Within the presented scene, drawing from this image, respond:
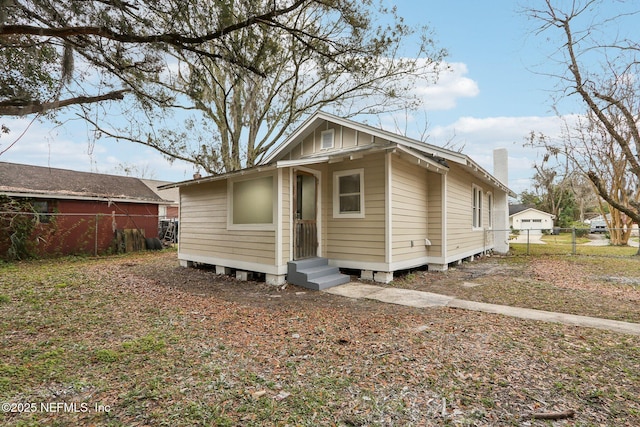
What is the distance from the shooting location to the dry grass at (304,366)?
2.25 meters

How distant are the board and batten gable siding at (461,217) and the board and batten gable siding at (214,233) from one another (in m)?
5.17

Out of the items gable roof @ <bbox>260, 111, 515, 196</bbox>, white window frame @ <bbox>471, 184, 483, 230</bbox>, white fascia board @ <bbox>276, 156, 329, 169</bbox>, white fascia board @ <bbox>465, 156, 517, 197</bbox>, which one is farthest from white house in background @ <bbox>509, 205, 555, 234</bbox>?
white fascia board @ <bbox>276, 156, 329, 169</bbox>

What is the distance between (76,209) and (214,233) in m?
8.46

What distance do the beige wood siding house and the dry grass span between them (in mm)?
2243

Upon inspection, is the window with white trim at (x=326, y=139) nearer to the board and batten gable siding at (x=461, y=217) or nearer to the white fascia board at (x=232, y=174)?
the white fascia board at (x=232, y=174)

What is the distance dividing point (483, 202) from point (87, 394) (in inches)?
533

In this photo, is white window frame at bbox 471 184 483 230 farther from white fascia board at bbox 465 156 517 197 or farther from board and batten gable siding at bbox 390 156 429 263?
board and batten gable siding at bbox 390 156 429 263

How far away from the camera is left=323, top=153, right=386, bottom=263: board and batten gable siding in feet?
23.1

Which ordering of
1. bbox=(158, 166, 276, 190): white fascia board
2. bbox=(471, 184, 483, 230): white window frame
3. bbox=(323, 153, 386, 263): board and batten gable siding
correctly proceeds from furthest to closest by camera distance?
bbox=(471, 184, 483, 230): white window frame → bbox=(323, 153, 386, 263): board and batten gable siding → bbox=(158, 166, 276, 190): white fascia board

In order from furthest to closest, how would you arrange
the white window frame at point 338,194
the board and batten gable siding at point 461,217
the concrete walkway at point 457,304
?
the board and batten gable siding at point 461,217 < the white window frame at point 338,194 < the concrete walkway at point 457,304

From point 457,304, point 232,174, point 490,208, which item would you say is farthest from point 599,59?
point 490,208

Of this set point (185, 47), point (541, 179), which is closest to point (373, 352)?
point (185, 47)

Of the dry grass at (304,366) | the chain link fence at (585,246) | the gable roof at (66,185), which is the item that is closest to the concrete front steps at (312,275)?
the dry grass at (304,366)

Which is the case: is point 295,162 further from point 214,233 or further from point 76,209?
point 76,209
